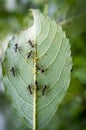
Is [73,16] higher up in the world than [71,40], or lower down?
higher up

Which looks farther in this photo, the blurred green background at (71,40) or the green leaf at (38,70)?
the blurred green background at (71,40)

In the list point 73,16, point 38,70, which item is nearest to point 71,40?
point 73,16

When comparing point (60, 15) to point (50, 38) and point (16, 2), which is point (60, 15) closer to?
point (50, 38)

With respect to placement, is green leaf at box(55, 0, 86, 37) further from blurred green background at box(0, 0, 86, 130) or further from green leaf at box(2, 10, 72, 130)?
green leaf at box(2, 10, 72, 130)

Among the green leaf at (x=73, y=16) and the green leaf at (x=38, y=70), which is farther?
the green leaf at (x=73, y=16)

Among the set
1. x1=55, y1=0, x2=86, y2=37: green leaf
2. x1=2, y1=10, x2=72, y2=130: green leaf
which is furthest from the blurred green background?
x1=2, y1=10, x2=72, y2=130: green leaf

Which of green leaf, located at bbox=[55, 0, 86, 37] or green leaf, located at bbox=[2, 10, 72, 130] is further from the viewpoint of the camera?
green leaf, located at bbox=[55, 0, 86, 37]

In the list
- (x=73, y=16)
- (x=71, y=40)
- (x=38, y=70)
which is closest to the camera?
(x=38, y=70)

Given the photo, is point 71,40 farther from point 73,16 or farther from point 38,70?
point 38,70

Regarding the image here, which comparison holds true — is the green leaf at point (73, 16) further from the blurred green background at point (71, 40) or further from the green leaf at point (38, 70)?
the green leaf at point (38, 70)

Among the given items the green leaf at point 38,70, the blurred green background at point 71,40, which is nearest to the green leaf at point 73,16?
the blurred green background at point 71,40
